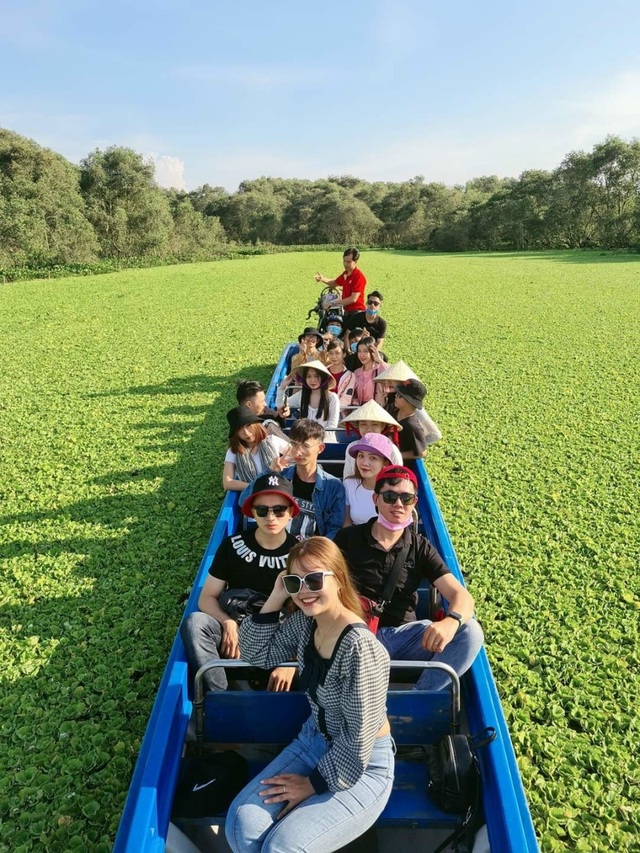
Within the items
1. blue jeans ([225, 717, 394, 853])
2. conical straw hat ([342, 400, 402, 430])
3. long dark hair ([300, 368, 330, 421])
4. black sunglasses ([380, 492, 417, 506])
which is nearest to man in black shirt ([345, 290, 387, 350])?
long dark hair ([300, 368, 330, 421])

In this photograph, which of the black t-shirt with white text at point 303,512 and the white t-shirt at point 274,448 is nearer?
the black t-shirt with white text at point 303,512

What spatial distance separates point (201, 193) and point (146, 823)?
3198 inches

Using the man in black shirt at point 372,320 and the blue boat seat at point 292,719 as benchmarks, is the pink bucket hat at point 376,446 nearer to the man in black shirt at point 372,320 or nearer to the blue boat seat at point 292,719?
the blue boat seat at point 292,719

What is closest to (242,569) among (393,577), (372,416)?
(393,577)

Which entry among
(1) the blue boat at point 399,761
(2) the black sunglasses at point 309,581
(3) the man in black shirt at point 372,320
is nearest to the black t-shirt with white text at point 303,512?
(1) the blue boat at point 399,761

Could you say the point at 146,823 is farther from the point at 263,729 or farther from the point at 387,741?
the point at 387,741

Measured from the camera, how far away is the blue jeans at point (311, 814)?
1972 millimetres

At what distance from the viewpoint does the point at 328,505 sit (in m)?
3.84

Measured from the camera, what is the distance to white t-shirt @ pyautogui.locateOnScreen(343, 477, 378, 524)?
3818mm

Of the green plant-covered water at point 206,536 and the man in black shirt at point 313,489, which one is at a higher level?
the man in black shirt at point 313,489

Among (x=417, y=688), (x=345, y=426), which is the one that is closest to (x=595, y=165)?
(x=345, y=426)

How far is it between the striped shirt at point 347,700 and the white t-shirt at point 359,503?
1613 mm

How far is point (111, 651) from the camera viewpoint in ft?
11.9

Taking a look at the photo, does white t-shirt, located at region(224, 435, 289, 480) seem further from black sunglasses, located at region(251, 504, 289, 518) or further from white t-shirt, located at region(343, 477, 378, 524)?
black sunglasses, located at region(251, 504, 289, 518)
